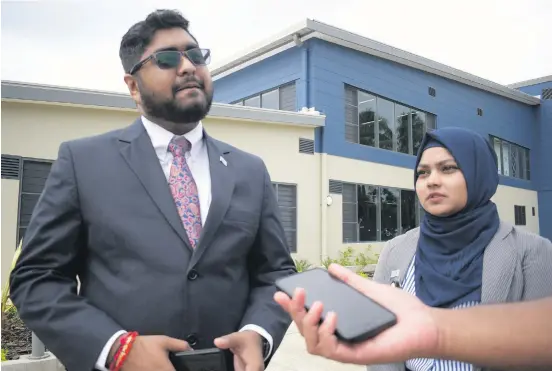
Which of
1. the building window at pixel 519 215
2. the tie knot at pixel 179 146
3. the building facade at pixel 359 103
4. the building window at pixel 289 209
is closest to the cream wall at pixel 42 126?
the building window at pixel 289 209

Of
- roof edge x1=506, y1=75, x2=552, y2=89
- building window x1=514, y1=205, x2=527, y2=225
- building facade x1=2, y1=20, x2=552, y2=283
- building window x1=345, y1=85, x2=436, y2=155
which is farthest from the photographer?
roof edge x1=506, y1=75, x2=552, y2=89

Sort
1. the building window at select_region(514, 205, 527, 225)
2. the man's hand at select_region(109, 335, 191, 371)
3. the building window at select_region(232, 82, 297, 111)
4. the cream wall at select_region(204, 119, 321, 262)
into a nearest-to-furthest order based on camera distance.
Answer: the man's hand at select_region(109, 335, 191, 371) → the cream wall at select_region(204, 119, 321, 262) → the building window at select_region(232, 82, 297, 111) → the building window at select_region(514, 205, 527, 225)

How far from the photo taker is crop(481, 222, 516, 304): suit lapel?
176 cm

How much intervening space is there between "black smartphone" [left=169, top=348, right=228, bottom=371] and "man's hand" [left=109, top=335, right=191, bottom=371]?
2 cm

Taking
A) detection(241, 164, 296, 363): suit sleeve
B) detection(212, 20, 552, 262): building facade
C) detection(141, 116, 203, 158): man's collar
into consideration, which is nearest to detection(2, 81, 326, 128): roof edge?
detection(212, 20, 552, 262): building facade

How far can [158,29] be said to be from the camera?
1.70 metres

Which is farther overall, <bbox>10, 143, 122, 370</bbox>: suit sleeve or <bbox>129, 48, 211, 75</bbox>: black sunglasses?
<bbox>129, 48, 211, 75</bbox>: black sunglasses

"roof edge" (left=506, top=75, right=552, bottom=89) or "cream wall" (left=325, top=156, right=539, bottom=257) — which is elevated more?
"roof edge" (left=506, top=75, right=552, bottom=89)

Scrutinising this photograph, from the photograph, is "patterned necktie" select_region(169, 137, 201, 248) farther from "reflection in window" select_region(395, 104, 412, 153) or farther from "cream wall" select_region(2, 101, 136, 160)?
"reflection in window" select_region(395, 104, 412, 153)

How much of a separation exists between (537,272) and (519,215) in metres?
14.8

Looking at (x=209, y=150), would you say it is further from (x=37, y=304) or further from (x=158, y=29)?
(x=37, y=304)

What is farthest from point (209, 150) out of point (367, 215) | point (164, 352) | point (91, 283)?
point (367, 215)

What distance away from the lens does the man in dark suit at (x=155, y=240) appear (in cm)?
136

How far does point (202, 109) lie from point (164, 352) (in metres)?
0.88
